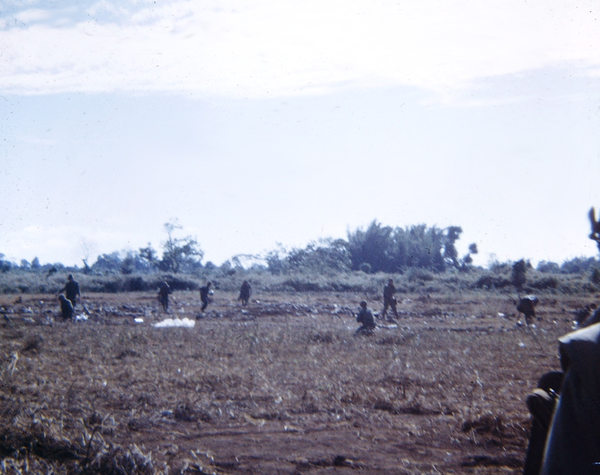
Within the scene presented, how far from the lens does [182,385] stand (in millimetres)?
7547

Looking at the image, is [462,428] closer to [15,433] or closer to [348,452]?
[348,452]

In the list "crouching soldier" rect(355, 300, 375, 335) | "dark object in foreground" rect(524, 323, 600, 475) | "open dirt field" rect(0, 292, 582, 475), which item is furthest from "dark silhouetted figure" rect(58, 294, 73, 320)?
"dark object in foreground" rect(524, 323, 600, 475)

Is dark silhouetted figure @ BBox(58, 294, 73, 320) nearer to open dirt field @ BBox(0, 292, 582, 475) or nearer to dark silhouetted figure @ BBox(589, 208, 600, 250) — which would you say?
open dirt field @ BBox(0, 292, 582, 475)

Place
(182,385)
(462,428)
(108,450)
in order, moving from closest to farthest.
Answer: (108,450) → (462,428) → (182,385)

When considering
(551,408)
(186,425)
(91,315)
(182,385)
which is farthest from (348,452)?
(91,315)

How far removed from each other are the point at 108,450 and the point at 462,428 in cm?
333

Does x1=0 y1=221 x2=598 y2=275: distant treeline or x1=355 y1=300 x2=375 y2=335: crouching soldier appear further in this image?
x1=0 y1=221 x2=598 y2=275: distant treeline

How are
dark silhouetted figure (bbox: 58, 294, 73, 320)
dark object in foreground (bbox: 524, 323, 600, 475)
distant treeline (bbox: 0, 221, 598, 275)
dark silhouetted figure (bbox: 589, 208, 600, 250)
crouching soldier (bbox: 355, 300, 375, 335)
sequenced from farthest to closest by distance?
1. distant treeline (bbox: 0, 221, 598, 275)
2. dark silhouetted figure (bbox: 58, 294, 73, 320)
3. crouching soldier (bbox: 355, 300, 375, 335)
4. dark silhouetted figure (bbox: 589, 208, 600, 250)
5. dark object in foreground (bbox: 524, 323, 600, 475)

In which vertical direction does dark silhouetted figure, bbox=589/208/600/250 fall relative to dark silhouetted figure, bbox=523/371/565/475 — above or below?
above

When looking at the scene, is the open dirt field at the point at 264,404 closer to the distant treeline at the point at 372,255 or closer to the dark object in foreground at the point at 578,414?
the dark object in foreground at the point at 578,414

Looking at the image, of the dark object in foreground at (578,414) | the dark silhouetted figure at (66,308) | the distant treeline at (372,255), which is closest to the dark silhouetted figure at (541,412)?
the dark object in foreground at (578,414)

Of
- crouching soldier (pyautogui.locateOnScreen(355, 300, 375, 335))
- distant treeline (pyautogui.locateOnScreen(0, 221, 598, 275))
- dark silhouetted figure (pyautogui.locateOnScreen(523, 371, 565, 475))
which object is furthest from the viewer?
distant treeline (pyautogui.locateOnScreen(0, 221, 598, 275))

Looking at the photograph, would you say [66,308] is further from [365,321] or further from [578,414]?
[578,414]

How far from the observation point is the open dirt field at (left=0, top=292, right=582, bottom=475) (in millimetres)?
4629
